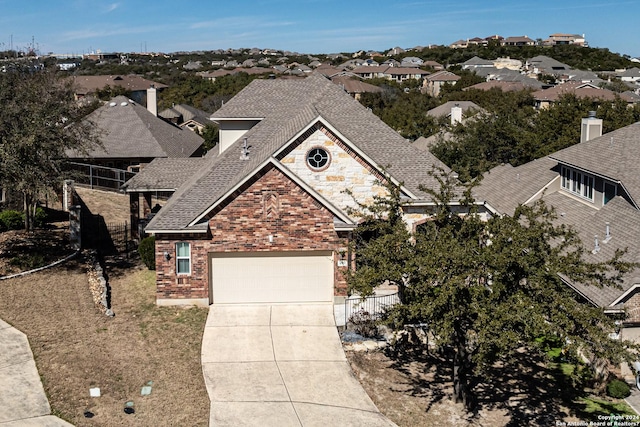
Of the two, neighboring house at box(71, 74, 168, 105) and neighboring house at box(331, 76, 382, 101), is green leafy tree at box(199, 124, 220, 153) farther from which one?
neighboring house at box(71, 74, 168, 105)

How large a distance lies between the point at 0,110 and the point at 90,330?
9.28 meters

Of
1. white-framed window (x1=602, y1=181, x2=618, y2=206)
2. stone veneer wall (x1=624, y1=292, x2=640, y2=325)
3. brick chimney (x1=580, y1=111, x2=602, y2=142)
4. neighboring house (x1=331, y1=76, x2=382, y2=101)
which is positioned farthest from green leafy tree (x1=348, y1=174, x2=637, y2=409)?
neighboring house (x1=331, y1=76, x2=382, y2=101)

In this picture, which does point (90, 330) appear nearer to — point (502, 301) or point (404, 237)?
point (404, 237)

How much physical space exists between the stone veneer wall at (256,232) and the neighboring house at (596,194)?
28.3 feet

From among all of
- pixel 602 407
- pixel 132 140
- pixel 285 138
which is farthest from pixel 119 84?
pixel 602 407

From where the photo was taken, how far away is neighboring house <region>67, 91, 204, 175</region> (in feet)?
143

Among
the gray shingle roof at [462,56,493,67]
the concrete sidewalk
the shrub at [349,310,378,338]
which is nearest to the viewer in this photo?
the concrete sidewalk

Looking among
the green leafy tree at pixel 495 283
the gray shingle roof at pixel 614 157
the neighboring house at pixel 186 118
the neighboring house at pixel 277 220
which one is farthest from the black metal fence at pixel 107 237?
the neighboring house at pixel 186 118

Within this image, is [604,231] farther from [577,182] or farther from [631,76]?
[631,76]

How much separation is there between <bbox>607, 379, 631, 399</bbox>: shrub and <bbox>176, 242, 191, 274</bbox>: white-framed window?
45.7 feet

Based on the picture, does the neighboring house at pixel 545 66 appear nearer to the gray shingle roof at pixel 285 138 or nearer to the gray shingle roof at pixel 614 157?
the gray shingle roof at pixel 614 157

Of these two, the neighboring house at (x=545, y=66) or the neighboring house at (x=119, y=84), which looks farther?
the neighboring house at (x=545, y=66)

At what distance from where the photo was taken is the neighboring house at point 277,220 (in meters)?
23.5

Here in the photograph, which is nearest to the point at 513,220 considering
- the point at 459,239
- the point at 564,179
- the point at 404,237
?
the point at 459,239
